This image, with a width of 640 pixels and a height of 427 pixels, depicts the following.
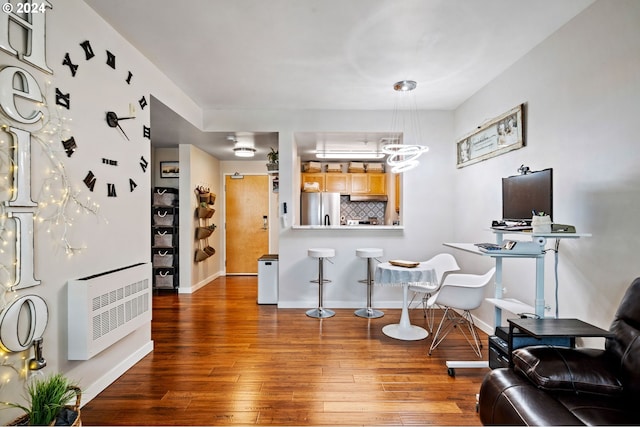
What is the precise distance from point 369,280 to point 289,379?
193 cm

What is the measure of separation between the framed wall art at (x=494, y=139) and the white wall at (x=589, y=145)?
3.8 inches

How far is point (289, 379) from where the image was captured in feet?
8.29

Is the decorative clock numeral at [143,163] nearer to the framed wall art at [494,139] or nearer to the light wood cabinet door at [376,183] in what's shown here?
the framed wall art at [494,139]

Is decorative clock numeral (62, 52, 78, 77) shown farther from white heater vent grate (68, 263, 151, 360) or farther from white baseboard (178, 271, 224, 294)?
white baseboard (178, 271, 224, 294)

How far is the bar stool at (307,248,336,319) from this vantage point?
163 inches

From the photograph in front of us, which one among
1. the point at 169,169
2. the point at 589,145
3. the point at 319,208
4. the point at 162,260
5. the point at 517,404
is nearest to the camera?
the point at 517,404

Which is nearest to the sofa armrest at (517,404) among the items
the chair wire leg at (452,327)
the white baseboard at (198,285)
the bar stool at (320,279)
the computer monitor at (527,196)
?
the computer monitor at (527,196)

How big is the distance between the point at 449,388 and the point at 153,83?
3644mm

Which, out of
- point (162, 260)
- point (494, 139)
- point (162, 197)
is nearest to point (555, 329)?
point (494, 139)

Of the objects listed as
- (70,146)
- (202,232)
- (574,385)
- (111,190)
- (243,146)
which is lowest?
(574,385)

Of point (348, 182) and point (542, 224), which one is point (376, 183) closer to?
point (348, 182)

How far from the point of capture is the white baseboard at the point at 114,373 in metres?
2.25

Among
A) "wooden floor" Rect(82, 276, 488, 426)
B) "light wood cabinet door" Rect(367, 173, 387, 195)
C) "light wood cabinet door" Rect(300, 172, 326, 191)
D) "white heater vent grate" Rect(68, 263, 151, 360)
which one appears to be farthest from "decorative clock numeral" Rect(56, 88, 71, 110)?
"light wood cabinet door" Rect(367, 173, 387, 195)

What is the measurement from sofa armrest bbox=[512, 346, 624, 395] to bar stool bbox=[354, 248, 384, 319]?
2.48m
